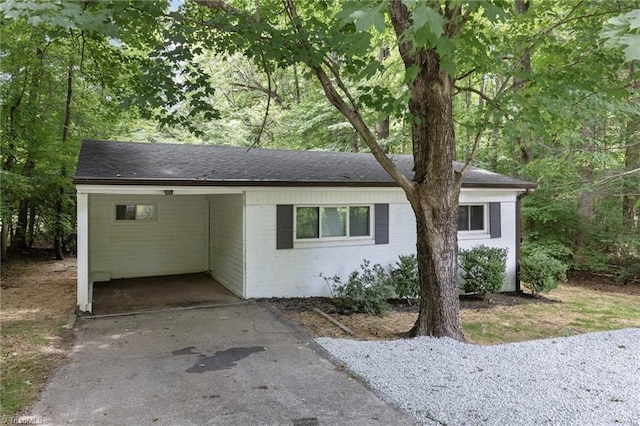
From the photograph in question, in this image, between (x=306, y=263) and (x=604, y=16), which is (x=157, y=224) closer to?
(x=306, y=263)

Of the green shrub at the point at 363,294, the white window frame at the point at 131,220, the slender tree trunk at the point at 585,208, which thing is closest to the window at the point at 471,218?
the green shrub at the point at 363,294

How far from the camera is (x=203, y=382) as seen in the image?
432 centimetres

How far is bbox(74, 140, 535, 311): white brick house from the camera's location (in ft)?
26.6

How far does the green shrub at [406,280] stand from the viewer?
30.3 ft

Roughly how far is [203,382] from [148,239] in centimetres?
762

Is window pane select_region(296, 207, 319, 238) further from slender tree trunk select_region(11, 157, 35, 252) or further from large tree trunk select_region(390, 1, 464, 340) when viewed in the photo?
slender tree trunk select_region(11, 157, 35, 252)

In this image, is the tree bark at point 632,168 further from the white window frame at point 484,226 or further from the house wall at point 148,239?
the house wall at point 148,239

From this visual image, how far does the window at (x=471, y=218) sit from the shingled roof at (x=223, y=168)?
2.26 ft

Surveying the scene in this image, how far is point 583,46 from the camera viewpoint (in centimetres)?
707

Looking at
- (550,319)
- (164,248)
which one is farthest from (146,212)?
(550,319)

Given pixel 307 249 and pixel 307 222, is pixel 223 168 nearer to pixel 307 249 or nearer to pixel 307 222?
pixel 307 222

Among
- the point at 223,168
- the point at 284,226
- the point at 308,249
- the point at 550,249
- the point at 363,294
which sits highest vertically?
the point at 223,168

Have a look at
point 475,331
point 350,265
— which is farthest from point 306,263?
point 475,331

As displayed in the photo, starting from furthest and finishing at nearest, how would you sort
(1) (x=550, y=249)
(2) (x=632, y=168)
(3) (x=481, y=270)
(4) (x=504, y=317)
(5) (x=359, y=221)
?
1. (1) (x=550, y=249)
2. (2) (x=632, y=168)
3. (3) (x=481, y=270)
4. (5) (x=359, y=221)
5. (4) (x=504, y=317)
